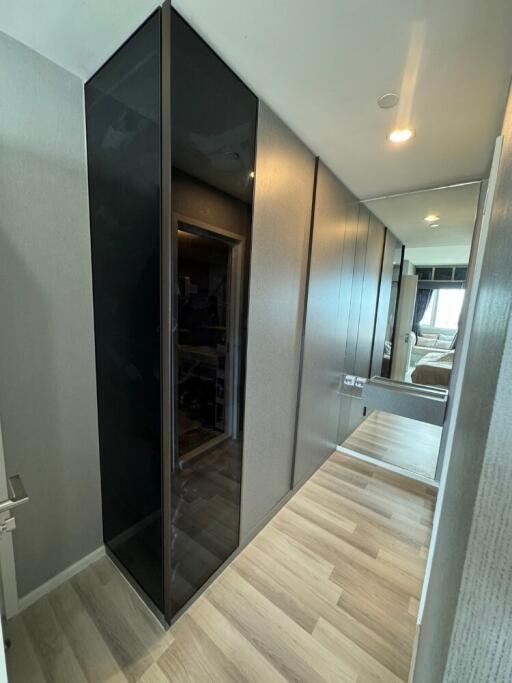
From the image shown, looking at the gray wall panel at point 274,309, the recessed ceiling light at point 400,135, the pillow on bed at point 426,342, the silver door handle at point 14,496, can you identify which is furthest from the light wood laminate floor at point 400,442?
the silver door handle at point 14,496

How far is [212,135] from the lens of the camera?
Result: 1149 mm

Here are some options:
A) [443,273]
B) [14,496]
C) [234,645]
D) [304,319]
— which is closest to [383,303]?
[443,273]

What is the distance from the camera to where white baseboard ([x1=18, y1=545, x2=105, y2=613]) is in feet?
4.27

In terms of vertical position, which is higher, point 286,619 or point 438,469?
point 438,469

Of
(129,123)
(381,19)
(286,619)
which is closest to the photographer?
(381,19)

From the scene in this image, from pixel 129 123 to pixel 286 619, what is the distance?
7.99 feet

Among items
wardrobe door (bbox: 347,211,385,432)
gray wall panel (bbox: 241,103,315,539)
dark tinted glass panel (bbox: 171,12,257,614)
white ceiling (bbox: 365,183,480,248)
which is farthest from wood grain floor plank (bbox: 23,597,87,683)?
white ceiling (bbox: 365,183,480,248)

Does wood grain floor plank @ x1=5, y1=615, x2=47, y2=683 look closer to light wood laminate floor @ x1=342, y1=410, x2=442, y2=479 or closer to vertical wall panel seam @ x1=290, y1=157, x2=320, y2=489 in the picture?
vertical wall panel seam @ x1=290, y1=157, x2=320, y2=489

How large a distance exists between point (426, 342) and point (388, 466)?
138 centimetres

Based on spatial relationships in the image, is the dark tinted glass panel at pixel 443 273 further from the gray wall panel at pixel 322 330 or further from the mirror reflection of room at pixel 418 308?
the gray wall panel at pixel 322 330

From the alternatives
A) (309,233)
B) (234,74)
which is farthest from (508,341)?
(309,233)

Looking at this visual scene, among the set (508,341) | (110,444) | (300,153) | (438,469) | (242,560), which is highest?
(300,153)

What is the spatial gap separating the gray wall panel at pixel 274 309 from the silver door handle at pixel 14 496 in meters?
1.02

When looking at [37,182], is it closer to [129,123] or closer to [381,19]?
[129,123]
